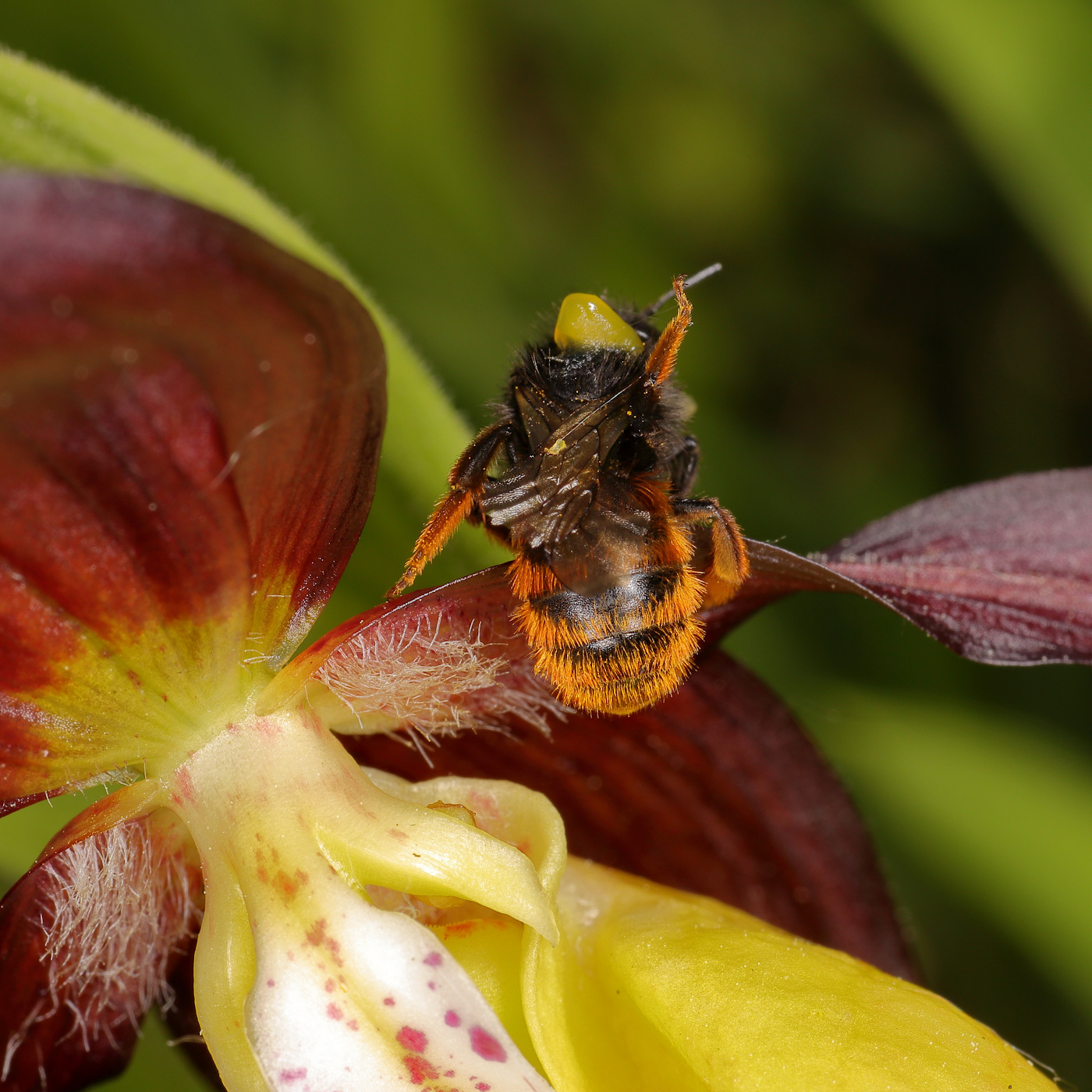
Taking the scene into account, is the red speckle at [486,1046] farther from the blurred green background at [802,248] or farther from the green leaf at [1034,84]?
the green leaf at [1034,84]

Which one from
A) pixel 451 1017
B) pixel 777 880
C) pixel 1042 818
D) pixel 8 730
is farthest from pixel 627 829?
pixel 1042 818

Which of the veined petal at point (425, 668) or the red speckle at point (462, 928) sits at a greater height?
the veined petal at point (425, 668)

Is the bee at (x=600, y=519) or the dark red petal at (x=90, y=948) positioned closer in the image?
the bee at (x=600, y=519)

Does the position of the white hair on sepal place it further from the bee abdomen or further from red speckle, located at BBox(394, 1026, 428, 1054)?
red speckle, located at BBox(394, 1026, 428, 1054)

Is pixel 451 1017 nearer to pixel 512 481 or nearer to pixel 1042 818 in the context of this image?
pixel 512 481

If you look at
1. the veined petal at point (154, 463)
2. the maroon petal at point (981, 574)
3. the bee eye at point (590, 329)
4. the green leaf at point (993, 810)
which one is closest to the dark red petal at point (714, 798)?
the maroon petal at point (981, 574)

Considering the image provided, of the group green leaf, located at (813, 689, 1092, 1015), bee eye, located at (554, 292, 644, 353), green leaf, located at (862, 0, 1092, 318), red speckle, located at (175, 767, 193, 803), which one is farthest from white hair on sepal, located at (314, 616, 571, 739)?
green leaf, located at (862, 0, 1092, 318)

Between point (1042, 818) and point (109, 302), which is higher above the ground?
point (109, 302)
